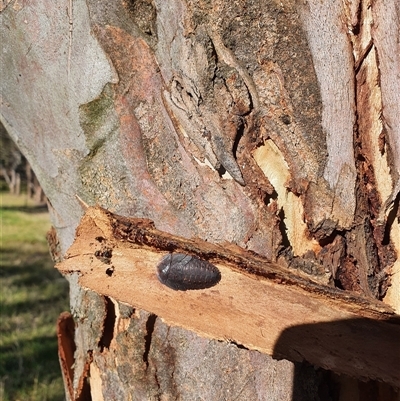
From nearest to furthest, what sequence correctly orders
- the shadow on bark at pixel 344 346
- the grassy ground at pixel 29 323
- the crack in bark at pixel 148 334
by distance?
the shadow on bark at pixel 344 346 → the crack in bark at pixel 148 334 → the grassy ground at pixel 29 323

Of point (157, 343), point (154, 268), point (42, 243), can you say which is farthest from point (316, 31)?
point (42, 243)

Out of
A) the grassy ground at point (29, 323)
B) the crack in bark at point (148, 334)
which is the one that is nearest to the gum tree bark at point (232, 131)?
the crack in bark at point (148, 334)

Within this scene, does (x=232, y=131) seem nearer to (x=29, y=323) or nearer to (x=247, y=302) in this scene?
(x=247, y=302)

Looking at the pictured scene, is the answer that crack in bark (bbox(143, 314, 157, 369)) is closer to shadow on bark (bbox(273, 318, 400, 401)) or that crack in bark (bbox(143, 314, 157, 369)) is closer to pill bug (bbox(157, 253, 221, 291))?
pill bug (bbox(157, 253, 221, 291))

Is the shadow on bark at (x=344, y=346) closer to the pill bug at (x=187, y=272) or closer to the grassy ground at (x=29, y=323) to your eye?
the pill bug at (x=187, y=272)

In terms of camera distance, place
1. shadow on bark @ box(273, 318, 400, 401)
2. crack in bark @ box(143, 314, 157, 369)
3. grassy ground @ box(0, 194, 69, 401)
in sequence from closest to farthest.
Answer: shadow on bark @ box(273, 318, 400, 401), crack in bark @ box(143, 314, 157, 369), grassy ground @ box(0, 194, 69, 401)

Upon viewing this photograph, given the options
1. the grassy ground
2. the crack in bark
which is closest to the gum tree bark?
the crack in bark

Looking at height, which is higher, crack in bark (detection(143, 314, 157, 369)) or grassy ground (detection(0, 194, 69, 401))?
crack in bark (detection(143, 314, 157, 369))

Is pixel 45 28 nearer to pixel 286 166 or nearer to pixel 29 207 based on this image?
pixel 286 166
